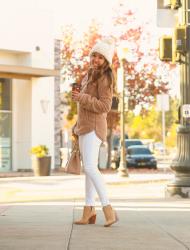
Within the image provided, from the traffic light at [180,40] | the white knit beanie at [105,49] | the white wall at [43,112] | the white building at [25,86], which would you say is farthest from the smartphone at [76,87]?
the white wall at [43,112]

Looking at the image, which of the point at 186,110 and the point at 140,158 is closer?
the point at 186,110

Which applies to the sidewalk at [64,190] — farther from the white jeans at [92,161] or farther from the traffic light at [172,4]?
the white jeans at [92,161]

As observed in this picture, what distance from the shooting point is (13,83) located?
2923 centimetres

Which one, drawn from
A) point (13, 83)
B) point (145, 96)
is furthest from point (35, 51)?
point (145, 96)

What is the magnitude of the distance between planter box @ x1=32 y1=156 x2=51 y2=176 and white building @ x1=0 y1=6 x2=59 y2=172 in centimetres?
274

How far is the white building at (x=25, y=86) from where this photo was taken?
28.7m

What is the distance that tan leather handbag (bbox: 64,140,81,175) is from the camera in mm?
8914

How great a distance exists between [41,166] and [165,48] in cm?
1298

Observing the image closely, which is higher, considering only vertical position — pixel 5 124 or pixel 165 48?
pixel 165 48

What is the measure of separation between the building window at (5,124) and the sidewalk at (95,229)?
17011 millimetres

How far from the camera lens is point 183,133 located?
558 inches

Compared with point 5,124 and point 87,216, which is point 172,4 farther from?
point 5,124

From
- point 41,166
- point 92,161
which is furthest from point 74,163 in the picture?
point 41,166

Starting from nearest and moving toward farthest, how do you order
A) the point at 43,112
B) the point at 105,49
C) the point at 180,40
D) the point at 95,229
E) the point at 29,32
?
the point at 95,229, the point at 105,49, the point at 180,40, the point at 29,32, the point at 43,112
